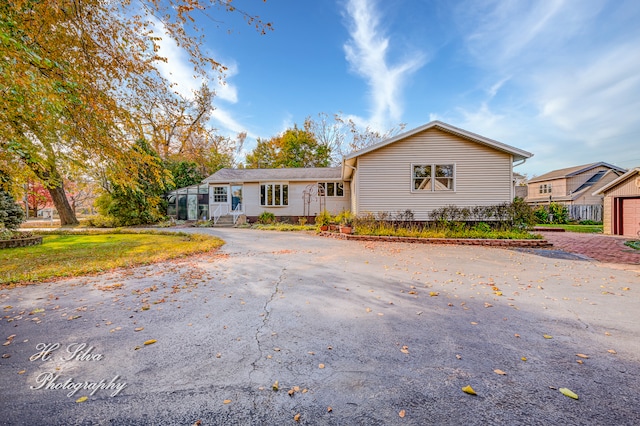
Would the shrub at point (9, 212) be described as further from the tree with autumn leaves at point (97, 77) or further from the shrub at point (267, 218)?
the shrub at point (267, 218)

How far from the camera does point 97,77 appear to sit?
415 cm

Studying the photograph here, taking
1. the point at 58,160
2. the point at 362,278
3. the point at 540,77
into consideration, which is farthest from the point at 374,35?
the point at 58,160

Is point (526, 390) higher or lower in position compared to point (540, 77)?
lower

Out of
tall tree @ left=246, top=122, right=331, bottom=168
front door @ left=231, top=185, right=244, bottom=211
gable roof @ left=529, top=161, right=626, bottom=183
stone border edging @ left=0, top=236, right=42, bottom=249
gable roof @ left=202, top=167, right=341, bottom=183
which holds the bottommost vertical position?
stone border edging @ left=0, top=236, right=42, bottom=249

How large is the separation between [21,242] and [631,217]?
27667 millimetres

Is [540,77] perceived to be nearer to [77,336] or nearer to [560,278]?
[560,278]

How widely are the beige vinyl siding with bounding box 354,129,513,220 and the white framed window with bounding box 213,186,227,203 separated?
39.6ft

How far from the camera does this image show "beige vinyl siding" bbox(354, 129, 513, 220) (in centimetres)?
1289

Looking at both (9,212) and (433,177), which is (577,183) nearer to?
(433,177)

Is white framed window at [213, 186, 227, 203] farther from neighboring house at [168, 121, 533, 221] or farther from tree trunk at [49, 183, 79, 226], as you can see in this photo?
neighboring house at [168, 121, 533, 221]

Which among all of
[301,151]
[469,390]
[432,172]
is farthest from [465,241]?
[301,151]

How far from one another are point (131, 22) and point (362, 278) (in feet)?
20.2

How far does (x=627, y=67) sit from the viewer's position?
10516 mm

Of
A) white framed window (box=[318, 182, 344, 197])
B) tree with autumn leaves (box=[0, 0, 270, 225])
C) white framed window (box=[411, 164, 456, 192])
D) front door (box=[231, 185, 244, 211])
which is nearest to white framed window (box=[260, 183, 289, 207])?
front door (box=[231, 185, 244, 211])
